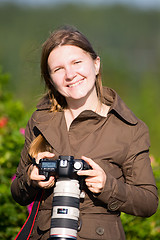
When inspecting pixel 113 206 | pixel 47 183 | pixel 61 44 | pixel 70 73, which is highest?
pixel 61 44

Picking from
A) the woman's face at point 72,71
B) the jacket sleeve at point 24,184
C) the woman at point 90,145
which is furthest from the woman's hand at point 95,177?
the woman's face at point 72,71

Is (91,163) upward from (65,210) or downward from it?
upward

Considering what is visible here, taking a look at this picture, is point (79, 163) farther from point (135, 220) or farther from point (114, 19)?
point (114, 19)

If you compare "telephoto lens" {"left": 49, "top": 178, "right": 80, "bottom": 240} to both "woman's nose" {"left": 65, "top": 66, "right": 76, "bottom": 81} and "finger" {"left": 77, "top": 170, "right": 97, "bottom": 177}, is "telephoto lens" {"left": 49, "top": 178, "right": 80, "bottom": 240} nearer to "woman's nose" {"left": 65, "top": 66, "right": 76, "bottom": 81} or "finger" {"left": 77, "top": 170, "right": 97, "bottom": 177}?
"finger" {"left": 77, "top": 170, "right": 97, "bottom": 177}

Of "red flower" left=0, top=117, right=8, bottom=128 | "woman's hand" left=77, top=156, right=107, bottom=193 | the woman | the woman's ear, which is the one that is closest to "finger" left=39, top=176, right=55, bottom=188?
the woman

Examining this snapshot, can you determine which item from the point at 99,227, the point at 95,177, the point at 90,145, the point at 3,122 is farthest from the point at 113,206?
the point at 3,122

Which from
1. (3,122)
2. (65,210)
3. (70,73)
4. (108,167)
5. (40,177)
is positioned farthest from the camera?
(3,122)

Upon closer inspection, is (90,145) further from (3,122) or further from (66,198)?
(3,122)

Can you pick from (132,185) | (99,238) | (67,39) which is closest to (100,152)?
(132,185)

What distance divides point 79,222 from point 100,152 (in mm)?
425

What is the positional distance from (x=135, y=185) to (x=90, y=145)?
0.35 meters

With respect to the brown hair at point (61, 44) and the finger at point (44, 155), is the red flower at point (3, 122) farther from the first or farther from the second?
the finger at point (44, 155)

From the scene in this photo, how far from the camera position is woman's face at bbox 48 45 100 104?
2775 mm

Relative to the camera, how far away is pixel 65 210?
234 cm
